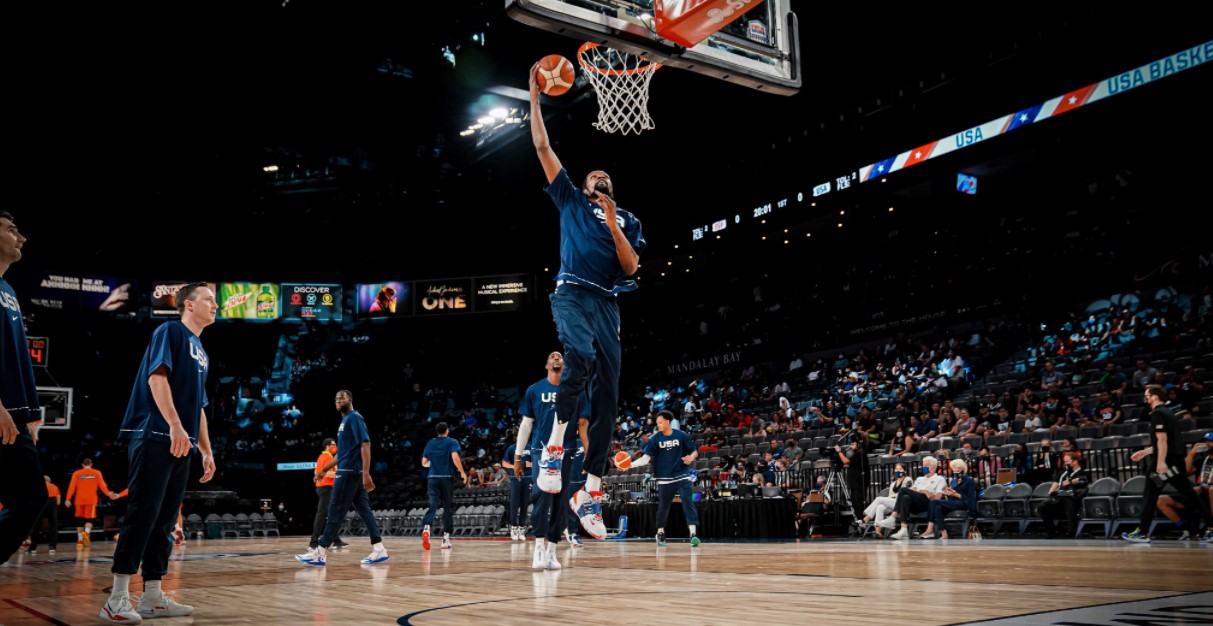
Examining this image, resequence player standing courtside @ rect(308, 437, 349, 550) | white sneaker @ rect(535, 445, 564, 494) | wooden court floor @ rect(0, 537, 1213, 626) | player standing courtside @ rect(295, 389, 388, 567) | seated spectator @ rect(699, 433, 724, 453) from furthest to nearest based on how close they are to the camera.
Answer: seated spectator @ rect(699, 433, 724, 453)
player standing courtside @ rect(308, 437, 349, 550)
player standing courtside @ rect(295, 389, 388, 567)
white sneaker @ rect(535, 445, 564, 494)
wooden court floor @ rect(0, 537, 1213, 626)

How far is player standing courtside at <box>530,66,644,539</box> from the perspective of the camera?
17.5ft

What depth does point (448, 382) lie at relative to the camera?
39250 mm

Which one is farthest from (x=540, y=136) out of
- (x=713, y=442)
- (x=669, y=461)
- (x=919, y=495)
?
(x=713, y=442)

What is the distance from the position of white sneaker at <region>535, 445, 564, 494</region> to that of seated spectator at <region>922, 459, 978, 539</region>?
31.3 ft

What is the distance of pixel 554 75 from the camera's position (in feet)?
18.3

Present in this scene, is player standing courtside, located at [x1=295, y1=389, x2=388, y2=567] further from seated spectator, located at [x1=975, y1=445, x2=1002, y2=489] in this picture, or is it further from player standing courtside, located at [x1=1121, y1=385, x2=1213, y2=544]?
seated spectator, located at [x1=975, y1=445, x2=1002, y2=489]

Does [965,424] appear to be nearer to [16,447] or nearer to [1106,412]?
[1106,412]

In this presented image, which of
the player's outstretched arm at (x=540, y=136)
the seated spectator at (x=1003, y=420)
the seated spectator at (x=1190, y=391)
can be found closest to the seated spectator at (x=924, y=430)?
the seated spectator at (x=1003, y=420)

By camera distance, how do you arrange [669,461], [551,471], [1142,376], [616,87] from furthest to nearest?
[1142,376] → [669,461] → [616,87] → [551,471]

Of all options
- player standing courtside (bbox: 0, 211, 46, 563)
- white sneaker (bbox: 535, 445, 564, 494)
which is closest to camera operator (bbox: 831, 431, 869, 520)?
white sneaker (bbox: 535, 445, 564, 494)

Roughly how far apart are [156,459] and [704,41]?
6597 millimetres

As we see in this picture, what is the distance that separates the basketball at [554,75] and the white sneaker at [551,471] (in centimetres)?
225

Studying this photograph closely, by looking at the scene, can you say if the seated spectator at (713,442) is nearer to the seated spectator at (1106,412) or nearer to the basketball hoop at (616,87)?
→ the seated spectator at (1106,412)

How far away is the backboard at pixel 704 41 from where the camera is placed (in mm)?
8195
